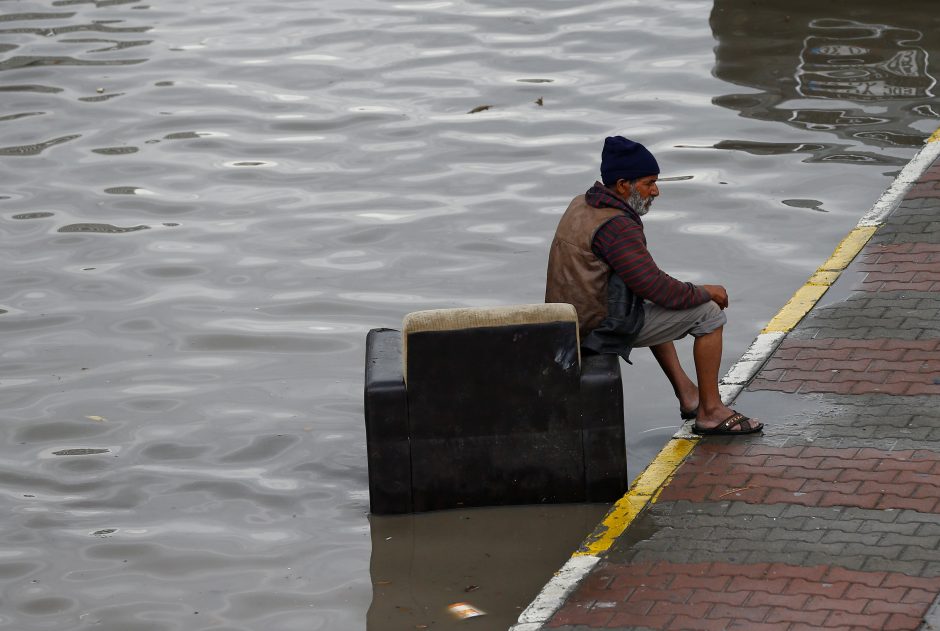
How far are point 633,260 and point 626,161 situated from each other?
0.50 m

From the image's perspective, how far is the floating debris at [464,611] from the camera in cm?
684

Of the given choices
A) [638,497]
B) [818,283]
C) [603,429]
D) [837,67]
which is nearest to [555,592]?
[638,497]

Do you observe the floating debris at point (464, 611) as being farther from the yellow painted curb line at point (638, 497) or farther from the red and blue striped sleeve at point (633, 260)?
the red and blue striped sleeve at point (633, 260)

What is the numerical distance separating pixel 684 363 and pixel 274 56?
908 cm

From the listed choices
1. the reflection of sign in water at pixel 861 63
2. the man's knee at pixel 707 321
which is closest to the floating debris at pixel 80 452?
the man's knee at pixel 707 321

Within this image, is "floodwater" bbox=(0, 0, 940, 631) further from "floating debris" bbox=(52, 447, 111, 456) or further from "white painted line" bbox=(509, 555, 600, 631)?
"white painted line" bbox=(509, 555, 600, 631)

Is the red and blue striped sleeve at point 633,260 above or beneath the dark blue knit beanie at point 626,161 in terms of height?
beneath

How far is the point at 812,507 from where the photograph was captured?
273 inches

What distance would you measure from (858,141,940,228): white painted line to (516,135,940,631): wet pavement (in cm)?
159

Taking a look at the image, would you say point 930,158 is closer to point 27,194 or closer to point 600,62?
point 600,62

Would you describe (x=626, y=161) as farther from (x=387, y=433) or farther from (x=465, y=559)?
(x=465, y=559)

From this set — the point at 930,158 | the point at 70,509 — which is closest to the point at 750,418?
the point at 70,509

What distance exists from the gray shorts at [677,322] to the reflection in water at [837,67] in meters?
5.74

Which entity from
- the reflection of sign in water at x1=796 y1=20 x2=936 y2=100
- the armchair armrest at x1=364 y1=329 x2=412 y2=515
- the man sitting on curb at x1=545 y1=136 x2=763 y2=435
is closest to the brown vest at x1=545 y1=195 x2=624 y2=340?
the man sitting on curb at x1=545 y1=136 x2=763 y2=435
